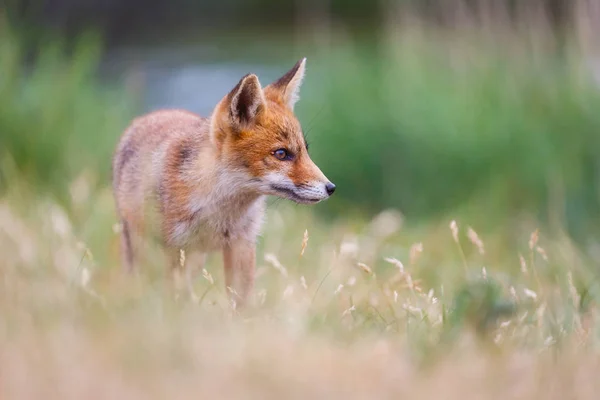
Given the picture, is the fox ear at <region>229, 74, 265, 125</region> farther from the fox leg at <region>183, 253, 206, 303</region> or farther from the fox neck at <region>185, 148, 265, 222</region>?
the fox leg at <region>183, 253, 206, 303</region>

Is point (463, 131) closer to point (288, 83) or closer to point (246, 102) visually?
point (288, 83)

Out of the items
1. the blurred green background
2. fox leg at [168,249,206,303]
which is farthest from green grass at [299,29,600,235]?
fox leg at [168,249,206,303]

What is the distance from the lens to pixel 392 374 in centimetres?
302

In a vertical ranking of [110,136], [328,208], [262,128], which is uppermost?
[262,128]

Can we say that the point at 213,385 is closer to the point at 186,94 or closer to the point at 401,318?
the point at 401,318

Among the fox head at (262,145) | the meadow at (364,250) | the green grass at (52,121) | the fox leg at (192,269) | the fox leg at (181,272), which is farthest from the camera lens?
the green grass at (52,121)

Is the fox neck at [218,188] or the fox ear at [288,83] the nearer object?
the fox neck at [218,188]

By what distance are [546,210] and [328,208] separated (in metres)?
2.02

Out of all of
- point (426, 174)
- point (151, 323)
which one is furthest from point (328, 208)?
point (151, 323)

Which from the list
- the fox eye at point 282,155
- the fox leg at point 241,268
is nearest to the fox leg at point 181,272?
the fox leg at point 241,268

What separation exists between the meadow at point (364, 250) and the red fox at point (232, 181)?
0.57ft

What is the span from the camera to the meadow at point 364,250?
9.87 feet

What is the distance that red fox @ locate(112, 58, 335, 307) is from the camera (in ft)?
15.5

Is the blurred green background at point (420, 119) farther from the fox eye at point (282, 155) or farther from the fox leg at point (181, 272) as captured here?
the fox eye at point (282, 155)
